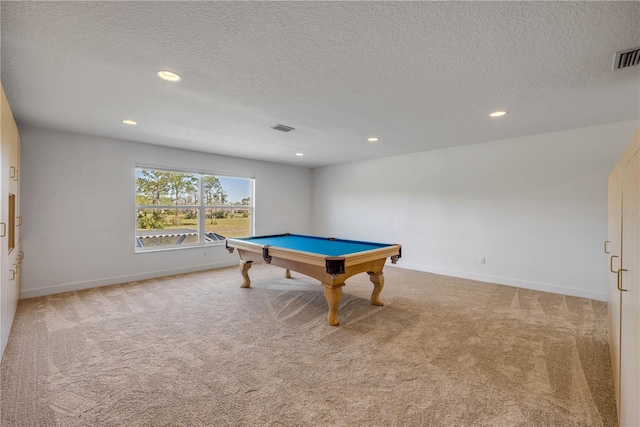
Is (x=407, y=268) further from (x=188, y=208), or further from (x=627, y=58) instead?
(x=188, y=208)

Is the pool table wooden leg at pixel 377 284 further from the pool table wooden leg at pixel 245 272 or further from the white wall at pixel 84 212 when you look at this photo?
the white wall at pixel 84 212

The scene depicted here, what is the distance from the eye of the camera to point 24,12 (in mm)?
1526

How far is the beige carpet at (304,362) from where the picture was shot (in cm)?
167

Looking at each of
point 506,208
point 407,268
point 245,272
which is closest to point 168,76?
point 245,272

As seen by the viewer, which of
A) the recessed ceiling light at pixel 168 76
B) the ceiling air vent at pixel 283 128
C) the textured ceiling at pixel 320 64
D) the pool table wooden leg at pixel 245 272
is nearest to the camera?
the textured ceiling at pixel 320 64

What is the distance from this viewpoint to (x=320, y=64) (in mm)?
2088

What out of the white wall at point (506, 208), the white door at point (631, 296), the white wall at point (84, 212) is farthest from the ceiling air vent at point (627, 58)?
the white wall at point (84, 212)

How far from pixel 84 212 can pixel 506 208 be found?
6.44 m

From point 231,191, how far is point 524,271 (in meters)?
5.45

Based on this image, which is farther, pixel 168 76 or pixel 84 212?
pixel 84 212

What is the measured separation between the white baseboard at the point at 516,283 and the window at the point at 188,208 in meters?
3.71

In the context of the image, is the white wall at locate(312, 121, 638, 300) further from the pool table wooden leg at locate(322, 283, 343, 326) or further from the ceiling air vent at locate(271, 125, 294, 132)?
the pool table wooden leg at locate(322, 283, 343, 326)

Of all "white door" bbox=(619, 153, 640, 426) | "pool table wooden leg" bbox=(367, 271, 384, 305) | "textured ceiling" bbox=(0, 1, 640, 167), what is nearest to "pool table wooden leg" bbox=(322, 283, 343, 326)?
"pool table wooden leg" bbox=(367, 271, 384, 305)

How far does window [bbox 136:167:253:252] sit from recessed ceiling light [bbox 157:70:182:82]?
9.70ft
